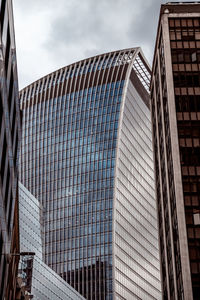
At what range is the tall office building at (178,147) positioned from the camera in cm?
7338

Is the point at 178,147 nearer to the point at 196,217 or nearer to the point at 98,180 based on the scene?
the point at 196,217

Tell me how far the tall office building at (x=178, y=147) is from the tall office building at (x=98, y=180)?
240 feet

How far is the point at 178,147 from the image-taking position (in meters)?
81.0

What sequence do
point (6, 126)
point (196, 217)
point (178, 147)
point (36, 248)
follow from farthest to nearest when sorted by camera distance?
point (36, 248)
point (178, 147)
point (196, 217)
point (6, 126)

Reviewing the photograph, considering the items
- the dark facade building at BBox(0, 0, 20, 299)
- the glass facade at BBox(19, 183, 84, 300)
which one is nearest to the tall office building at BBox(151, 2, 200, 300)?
the dark facade building at BBox(0, 0, 20, 299)

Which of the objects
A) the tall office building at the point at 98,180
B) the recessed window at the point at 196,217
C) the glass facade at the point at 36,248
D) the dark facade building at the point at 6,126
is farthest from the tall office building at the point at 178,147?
the tall office building at the point at 98,180

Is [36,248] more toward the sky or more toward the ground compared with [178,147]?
more toward the ground

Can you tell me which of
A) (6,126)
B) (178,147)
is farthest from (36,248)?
(6,126)

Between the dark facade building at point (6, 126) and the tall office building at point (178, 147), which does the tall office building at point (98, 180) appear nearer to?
the tall office building at point (178, 147)

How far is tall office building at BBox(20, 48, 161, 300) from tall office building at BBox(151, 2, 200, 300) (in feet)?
240

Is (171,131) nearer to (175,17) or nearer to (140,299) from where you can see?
(175,17)

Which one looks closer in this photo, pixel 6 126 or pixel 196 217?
pixel 6 126

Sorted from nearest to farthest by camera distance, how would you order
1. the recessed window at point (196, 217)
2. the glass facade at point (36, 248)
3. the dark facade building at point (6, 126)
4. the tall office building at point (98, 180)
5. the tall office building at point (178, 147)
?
the dark facade building at point (6, 126), the tall office building at point (178, 147), the recessed window at point (196, 217), the glass facade at point (36, 248), the tall office building at point (98, 180)

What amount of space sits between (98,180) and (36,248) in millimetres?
60535
